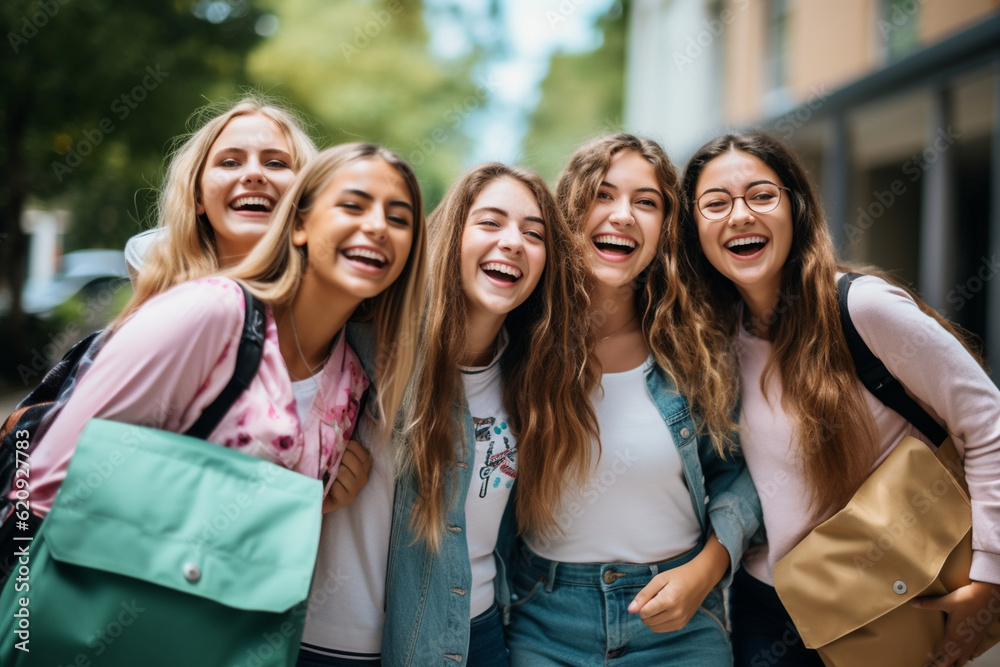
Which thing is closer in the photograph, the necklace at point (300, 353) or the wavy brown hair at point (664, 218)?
the necklace at point (300, 353)

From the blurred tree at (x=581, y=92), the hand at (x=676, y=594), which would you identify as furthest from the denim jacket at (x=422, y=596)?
the blurred tree at (x=581, y=92)

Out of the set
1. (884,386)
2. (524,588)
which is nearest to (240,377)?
(524,588)

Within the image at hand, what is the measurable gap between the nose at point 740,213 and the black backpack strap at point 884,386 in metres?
0.47

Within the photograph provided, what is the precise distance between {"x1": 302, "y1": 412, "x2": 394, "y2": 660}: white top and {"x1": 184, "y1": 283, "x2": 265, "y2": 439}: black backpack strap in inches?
24.2

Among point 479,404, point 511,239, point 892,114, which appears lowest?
Answer: point 479,404

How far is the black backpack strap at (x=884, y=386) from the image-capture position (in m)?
2.53

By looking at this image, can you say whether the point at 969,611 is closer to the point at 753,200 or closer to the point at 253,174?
the point at 753,200

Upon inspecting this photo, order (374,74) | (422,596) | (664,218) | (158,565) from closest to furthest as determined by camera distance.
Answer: (158,565)
(422,596)
(664,218)
(374,74)

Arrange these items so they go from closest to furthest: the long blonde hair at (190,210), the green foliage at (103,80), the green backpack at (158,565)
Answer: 1. the green backpack at (158,565)
2. the long blonde hair at (190,210)
3. the green foliage at (103,80)

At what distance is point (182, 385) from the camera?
6.10ft

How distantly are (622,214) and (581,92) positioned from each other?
1966cm

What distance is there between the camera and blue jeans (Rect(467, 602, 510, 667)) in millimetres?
2555

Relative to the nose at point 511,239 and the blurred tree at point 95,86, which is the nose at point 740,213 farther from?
the blurred tree at point 95,86

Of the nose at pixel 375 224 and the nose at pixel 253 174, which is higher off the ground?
the nose at pixel 253 174
